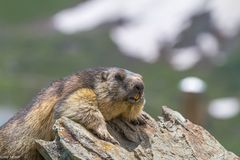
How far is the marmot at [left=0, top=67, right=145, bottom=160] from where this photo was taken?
32.3 ft

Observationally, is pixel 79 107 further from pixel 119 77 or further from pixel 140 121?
pixel 140 121

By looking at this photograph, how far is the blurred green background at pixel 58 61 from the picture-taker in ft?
319

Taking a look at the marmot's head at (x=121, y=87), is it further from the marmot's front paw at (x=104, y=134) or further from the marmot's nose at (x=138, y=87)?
the marmot's front paw at (x=104, y=134)

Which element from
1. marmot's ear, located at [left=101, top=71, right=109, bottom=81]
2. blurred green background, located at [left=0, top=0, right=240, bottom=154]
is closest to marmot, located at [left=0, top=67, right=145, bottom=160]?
marmot's ear, located at [left=101, top=71, right=109, bottom=81]

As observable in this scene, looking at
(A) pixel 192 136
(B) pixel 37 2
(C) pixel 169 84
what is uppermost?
(B) pixel 37 2

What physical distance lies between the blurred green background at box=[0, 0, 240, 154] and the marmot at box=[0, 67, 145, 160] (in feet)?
248

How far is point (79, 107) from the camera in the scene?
9.87 meters

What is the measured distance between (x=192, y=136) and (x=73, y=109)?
1365 mm

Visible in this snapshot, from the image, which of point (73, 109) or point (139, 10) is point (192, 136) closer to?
point (73, 109)

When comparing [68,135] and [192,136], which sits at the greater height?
[192,136]

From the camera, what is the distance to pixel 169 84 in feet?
346

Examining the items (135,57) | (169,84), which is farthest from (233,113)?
(135,57)

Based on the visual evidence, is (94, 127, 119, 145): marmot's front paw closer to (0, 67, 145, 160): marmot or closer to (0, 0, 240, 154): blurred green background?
(0, 67, 145, 160): marmot

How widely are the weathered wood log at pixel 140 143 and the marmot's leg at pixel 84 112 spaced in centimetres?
11
